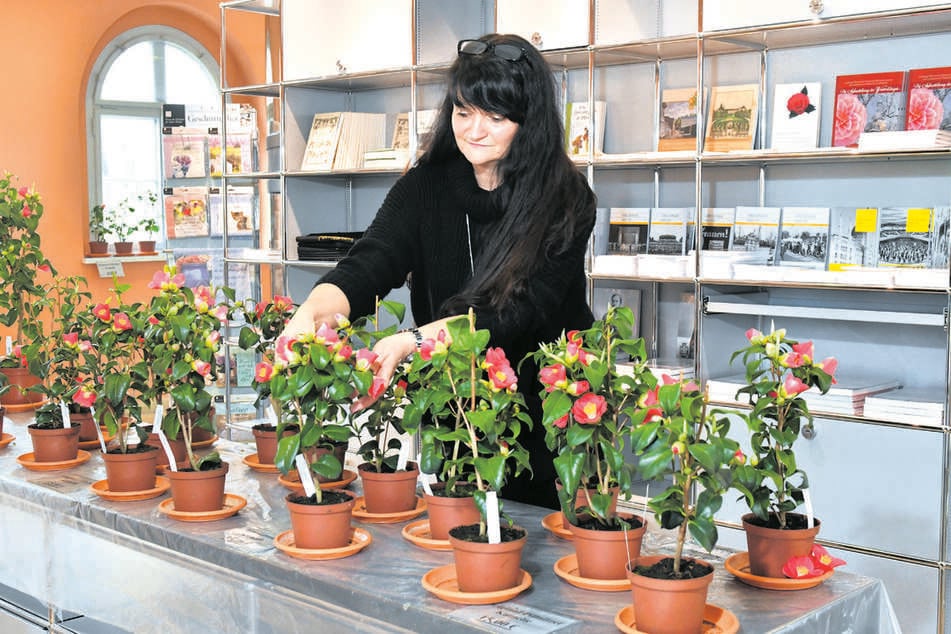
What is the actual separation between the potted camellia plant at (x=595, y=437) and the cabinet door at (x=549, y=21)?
2.72 m

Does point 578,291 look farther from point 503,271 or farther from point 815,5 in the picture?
point 815,5

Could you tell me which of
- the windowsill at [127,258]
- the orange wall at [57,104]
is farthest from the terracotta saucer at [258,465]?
the windowsill at [127,258]

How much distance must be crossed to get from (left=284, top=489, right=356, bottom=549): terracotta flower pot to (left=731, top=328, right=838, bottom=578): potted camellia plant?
0.62 m

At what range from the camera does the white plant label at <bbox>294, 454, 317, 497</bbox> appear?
1.69 meters

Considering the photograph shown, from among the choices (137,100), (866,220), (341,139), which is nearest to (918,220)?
(866,220)

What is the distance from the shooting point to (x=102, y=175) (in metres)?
7.58

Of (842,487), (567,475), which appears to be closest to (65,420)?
(567,475)

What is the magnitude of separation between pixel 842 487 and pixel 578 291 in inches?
58.5

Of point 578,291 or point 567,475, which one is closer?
point 567,475

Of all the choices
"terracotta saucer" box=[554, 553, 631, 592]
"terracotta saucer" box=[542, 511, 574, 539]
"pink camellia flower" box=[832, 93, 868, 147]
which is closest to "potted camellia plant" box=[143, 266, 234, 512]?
"terracotta saucer" box=[542, 511, 574, 539]

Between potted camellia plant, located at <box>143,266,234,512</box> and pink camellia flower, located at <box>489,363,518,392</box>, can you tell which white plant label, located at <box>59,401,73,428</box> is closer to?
potted camellia plant, located at <box>143,266,234,512</box>

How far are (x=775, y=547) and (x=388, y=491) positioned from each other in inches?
27.1

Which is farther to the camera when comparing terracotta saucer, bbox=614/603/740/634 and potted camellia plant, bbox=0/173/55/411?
potted camellia plant, bbox=0/173/55/411

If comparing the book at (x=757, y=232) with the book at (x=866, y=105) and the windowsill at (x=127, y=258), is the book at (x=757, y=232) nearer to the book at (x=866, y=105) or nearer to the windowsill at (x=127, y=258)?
the book at (x=866, y=105)
